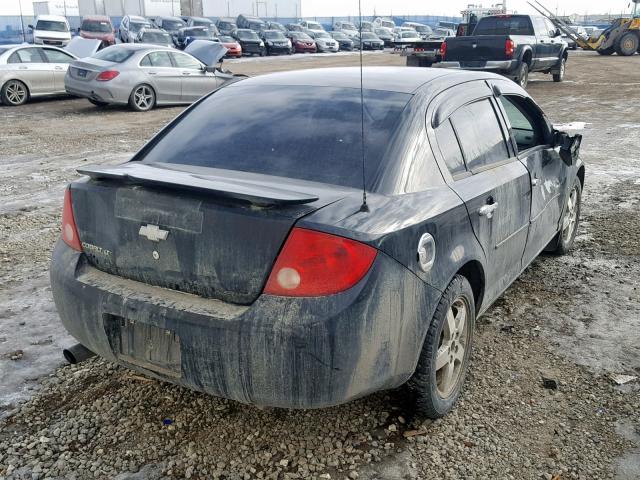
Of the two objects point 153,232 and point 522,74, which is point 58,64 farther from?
point 153,232

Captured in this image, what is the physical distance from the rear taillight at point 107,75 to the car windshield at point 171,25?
25.2 meters

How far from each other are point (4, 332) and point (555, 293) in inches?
144

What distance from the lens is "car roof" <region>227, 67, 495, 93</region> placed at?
3471 millimetres

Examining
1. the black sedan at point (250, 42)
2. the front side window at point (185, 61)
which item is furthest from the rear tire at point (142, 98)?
the black sedan at point (250, 42)

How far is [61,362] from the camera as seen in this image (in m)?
3.66

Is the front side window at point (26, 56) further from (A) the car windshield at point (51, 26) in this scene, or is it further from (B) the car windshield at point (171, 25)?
(B) the car windshield at point (171, 25)

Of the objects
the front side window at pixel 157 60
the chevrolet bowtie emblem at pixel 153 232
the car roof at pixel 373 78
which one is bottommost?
the chevrolet bowtie emblem at pixel 153 232

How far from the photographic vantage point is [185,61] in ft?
49.9

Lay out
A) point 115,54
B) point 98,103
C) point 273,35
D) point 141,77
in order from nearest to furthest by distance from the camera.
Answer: point 141,77 < point 115,54 < point 98,103 < point 273,35

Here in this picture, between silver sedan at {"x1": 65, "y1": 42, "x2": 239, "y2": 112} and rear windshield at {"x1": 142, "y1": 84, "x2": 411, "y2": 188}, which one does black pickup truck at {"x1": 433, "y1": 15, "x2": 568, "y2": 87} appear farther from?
rear windshield at {"x1": 142, "y1": 84, "x2": 411, "y2": 188}

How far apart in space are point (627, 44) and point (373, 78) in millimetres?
33049

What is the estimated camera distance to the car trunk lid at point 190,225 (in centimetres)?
253

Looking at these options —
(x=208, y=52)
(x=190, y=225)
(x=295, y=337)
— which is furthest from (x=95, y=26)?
(x=295, y=337)

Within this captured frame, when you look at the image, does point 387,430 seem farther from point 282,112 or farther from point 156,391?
point 282,112
